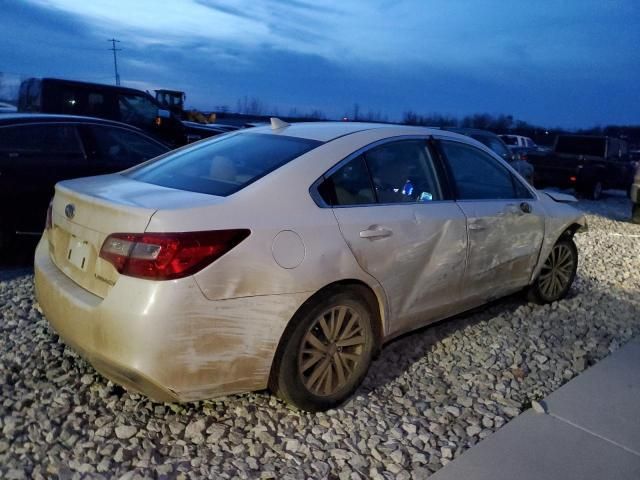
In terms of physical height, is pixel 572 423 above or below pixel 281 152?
below

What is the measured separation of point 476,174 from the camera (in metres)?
4.08

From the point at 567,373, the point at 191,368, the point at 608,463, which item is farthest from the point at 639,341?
the point at 191,368

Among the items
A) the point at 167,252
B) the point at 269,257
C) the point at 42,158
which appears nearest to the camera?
the point at 167,252

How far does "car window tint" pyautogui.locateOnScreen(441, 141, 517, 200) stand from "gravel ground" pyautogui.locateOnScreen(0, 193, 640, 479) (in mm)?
1078

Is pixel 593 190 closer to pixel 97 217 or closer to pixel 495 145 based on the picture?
pixel 495 145

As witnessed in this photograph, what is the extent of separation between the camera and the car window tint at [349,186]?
2.97m

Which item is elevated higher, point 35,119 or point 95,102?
point 95,102

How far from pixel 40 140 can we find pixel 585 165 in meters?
14.0

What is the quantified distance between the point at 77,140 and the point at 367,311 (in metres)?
3.92

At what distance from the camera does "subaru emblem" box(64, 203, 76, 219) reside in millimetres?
2843

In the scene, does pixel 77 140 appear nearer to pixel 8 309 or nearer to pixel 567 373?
pixel 8 309

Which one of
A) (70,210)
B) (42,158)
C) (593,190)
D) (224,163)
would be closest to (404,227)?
(224,163)

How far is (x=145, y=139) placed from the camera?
6.12 meters

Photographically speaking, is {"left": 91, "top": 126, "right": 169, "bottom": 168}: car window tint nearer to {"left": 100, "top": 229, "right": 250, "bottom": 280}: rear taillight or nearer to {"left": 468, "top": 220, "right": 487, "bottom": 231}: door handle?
{"left": 100, "top": 229, "right": 250, "bottom": 280}: rear taillight
